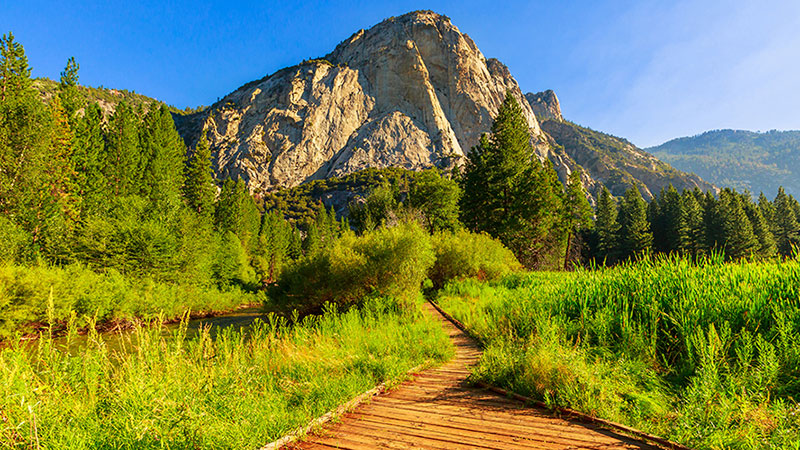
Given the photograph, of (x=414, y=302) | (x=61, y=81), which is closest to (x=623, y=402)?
(x=414, y=302)

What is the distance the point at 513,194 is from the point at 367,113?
101415 millimetres

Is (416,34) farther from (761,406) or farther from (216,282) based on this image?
(761,406)

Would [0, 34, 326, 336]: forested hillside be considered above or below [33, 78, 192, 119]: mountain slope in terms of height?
below

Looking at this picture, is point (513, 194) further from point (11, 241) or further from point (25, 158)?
point (25, 158)

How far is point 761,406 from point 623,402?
109 centimetres

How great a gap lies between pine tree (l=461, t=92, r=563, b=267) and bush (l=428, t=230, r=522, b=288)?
9115 millimetres

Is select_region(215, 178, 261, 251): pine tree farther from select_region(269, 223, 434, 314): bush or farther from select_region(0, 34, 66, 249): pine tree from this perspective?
select_region(269, 223, 434, 314): bush

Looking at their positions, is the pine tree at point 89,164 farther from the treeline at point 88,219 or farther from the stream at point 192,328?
the stream at point 192,328

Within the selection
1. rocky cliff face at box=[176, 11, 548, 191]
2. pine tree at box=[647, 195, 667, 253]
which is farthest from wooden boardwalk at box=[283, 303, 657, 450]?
rocky cliff face at box=[176, 11, 548, 191]

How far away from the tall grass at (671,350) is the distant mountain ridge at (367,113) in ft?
341

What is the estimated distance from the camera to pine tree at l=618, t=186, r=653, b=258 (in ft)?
165

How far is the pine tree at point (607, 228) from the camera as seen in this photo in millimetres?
57281

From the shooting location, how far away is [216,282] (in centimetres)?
3756

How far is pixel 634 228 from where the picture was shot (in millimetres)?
50938
